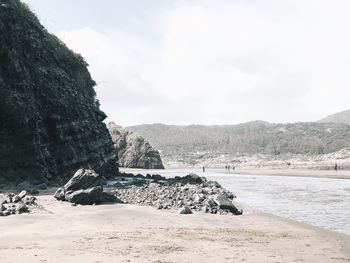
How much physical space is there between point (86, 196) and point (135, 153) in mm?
107554

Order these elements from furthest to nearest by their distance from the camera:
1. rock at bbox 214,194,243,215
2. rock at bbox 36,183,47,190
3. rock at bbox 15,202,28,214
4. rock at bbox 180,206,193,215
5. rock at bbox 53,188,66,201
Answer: rock at bbox 36,183,47,190, rock at bbox 53,188,66,201, rock at bbox 214,194,243,215, rock at bbox 180,206,193,215, rock at bbox 15,202,28,214

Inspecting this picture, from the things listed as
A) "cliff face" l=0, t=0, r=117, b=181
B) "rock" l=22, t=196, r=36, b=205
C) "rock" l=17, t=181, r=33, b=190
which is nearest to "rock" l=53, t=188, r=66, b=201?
"rock" l=22, t=196, r=36, b=205

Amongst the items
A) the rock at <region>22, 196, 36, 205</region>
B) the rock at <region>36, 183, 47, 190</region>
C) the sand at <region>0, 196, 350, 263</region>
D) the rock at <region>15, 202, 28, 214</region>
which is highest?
the rock at <region>36, 183, 47, 190</region>

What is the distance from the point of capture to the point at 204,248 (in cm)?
1411

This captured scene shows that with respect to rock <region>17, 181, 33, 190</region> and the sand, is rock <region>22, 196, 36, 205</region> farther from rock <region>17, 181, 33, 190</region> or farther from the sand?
rock <region>17, 181, 33, 190</region>

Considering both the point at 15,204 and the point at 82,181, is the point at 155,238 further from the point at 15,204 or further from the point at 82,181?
the point at 82,181

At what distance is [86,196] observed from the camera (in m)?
24.0

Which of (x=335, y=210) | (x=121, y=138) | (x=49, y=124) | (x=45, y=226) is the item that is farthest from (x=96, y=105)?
(x=121, y=138)

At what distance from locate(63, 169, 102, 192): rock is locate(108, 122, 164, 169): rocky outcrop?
10402 centimetres

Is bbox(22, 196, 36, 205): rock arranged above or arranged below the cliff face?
below

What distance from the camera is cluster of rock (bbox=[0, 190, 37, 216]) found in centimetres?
2017

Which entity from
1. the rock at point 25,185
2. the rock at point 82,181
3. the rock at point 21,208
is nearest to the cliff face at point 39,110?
the rock at point 25,185

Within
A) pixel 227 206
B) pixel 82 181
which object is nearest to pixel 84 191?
pixel 82 181

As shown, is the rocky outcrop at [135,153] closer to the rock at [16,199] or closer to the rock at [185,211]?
the rock at [16,199]
